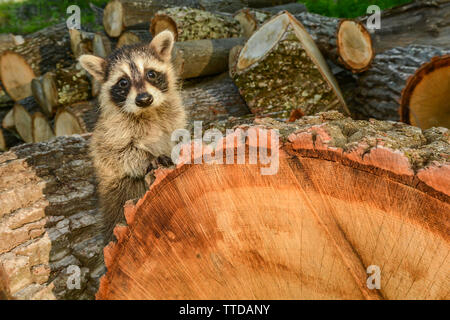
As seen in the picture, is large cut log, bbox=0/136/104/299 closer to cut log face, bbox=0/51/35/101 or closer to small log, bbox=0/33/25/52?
cut log face, bbox=0/51/35/101

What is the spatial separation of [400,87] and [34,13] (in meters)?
9.95

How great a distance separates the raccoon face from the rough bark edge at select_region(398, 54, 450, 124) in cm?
215

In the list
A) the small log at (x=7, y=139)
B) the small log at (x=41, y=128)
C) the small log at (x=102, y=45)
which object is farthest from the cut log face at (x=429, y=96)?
the small log at (x=7, y=139)

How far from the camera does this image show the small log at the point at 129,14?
4.99 metres

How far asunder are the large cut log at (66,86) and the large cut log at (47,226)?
181 cm

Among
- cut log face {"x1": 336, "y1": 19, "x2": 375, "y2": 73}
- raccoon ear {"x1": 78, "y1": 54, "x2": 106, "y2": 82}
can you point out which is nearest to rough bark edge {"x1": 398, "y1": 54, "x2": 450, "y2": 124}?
cut log face {"x1": 336, "y1": 19, "x2": 375, "y2": 73}

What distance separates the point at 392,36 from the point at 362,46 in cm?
59

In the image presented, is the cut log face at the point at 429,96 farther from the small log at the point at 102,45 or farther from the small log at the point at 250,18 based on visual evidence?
the small log at the point at 102,45

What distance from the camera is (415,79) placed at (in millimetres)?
3166

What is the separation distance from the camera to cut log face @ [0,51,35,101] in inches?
213

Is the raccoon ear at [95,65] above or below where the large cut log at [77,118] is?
above

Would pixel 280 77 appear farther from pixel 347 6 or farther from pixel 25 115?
pixel 25 115

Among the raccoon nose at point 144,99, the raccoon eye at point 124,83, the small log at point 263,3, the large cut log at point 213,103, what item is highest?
the small log at point 263,3

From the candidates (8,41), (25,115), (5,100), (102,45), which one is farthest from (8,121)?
(102,45)
